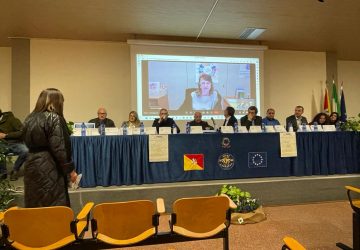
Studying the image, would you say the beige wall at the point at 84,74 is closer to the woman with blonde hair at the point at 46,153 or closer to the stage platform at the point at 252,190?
the stage platform at the point at 252,190

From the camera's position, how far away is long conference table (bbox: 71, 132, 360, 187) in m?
3.13

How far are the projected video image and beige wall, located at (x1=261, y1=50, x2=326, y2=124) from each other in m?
0.80

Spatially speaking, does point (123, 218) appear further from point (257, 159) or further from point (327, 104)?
point (327, 104)

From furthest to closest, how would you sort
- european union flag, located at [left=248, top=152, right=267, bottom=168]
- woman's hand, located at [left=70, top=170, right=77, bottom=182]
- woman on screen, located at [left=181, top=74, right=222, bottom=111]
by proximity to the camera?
woman on screen, located at [left=181, top=74, right=222, bottom=111], european union flag, located at [left=248, top=152, right=267, bottom=168], woman's hand, located at [left=70, top=170, right=77, bottom=182]

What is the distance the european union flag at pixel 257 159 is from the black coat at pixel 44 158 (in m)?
2.37

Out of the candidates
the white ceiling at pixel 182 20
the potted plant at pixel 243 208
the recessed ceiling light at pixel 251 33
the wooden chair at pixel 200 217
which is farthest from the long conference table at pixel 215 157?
the recessed ceiling light at pixel 251 33

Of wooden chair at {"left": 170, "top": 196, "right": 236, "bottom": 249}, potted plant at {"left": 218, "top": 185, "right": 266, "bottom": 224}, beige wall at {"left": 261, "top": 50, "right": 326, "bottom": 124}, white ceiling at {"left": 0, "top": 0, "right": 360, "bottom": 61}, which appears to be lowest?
potted plant at {"left": 218, "top": 185, "right": 266, "bottom": 224}

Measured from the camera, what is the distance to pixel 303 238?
249 cm

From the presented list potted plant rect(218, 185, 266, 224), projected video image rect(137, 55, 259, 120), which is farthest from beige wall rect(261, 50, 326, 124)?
potted plant rect(218, 185, 266, 224)

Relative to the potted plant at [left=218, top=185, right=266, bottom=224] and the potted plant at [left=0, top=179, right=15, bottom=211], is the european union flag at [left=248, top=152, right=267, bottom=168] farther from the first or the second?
the potted plant at [left=0, top=179, right=15, bottom=211]

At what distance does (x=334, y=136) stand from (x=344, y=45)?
11.5 ft

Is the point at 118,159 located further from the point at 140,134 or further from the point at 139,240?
the point at 139,240

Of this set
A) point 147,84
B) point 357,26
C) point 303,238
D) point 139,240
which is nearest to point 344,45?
point 357,26

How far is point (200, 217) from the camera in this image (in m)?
1.61
